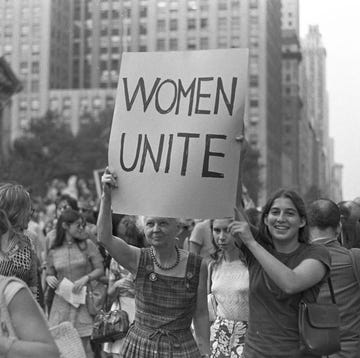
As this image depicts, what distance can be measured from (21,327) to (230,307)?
259cm

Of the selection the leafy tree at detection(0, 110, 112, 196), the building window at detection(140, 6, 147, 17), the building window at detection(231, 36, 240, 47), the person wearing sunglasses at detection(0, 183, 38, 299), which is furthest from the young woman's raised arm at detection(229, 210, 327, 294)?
the building window at detection(140, 6, 147, 17)

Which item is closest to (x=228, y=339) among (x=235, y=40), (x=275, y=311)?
(x=275, y=311)

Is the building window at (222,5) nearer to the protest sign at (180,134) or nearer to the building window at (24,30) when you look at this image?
the building window at (24,30)

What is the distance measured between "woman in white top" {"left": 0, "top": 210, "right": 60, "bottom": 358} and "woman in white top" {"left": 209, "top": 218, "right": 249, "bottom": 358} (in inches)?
94.8

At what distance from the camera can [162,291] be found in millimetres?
4273

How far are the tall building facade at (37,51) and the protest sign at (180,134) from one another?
8201cm

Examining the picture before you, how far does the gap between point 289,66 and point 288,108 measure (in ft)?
25.3

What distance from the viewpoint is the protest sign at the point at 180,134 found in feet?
13.5

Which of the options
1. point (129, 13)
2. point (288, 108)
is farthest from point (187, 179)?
point (288, 108)

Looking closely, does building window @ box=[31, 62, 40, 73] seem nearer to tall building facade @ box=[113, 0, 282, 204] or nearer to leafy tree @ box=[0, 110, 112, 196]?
tall building facade @ box=[113, 0, 282, 204]

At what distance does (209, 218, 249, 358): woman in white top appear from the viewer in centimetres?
491

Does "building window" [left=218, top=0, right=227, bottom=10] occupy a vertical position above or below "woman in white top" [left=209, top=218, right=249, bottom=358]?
above

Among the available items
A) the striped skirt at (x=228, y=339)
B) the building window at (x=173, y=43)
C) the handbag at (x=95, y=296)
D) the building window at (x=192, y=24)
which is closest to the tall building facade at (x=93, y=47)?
the building window at (x=173, y=43)

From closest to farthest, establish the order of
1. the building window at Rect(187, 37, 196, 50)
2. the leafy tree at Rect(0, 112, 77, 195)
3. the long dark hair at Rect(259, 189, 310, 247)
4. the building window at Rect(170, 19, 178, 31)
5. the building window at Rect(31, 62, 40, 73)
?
the long dark hair at Rect(259, 189, 310, 247) < the leafy tree at Rect(0, 112, 77, 195) < the building window at Rect(170, 19, 178, 31) < the building window at Rect(187, 37, 196, 50) < the building window at Rect(31, 62, 40, 73)
